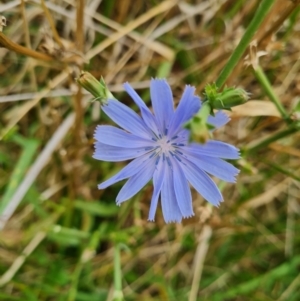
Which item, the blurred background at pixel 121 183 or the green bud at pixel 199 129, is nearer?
the green bud at pixel 199 129

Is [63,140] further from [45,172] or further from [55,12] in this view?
[55,12]

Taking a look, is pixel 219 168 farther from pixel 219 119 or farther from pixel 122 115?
pixel 122 115

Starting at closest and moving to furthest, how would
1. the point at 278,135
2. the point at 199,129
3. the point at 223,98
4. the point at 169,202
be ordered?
1. the point at 199,129
2. the point at 223,98
3. the point at 169,202
4. the point at 278,135

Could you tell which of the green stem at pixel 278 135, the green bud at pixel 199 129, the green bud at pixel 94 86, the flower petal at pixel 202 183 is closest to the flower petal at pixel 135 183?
the flower petal at pixel 202 183

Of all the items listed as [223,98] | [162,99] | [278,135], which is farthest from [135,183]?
[278,135]

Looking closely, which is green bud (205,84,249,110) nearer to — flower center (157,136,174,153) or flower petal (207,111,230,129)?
flower petal (207,111,230,129)

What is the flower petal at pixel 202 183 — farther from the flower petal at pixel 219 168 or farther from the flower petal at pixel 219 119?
the flower petal at pixel 219 119
